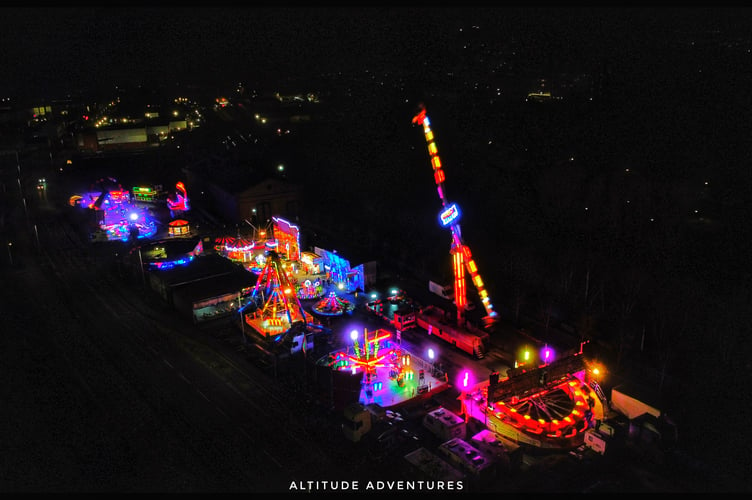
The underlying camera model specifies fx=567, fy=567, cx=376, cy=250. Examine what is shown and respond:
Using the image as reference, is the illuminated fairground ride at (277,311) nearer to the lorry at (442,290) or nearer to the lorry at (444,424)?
the lorry at (442,290)

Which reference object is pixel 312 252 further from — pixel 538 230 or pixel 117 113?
pixel 117 113

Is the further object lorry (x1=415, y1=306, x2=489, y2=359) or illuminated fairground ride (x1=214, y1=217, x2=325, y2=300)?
illuminated fairground ride (x1=214, y1=217, x2=325, y2=300)

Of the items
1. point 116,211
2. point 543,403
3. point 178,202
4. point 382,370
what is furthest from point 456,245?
point 116,211

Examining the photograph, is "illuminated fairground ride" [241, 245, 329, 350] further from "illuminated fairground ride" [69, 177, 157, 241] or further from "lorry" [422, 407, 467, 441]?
"illuminated fairground ride" [69, 177, 157, 241]

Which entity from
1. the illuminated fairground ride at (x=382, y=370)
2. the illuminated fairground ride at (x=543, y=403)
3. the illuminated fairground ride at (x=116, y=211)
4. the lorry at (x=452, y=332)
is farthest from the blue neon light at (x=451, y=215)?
the illuminated fairground ride at (x=116, y=211)

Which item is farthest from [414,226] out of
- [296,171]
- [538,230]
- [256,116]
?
[256,116]

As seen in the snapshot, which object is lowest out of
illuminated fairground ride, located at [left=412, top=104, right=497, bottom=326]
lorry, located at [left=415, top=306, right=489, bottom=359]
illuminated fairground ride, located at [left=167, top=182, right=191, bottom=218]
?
lorry, located at [left=415, top=306, right=489, bottom=359]

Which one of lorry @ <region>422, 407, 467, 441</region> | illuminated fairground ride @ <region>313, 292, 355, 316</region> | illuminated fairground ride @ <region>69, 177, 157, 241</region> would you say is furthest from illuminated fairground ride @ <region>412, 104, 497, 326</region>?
illuminated fairground ride @ <region>69, 177, 157, 241</region>
